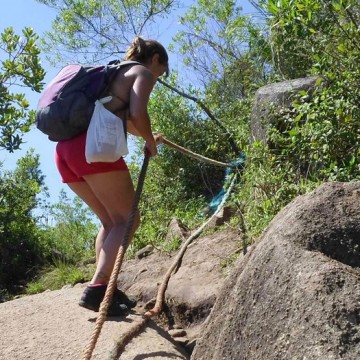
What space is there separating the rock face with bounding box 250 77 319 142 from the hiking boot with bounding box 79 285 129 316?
107 inches

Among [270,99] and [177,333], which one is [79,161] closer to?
[177,333]

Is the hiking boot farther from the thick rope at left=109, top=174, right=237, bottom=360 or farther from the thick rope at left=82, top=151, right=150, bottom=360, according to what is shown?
the thick rope at left=82, top=151, right=150, bottom=360

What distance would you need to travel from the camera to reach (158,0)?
37.3 ft

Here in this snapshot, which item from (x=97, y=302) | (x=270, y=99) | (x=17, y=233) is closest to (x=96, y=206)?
(x=97, y=302)

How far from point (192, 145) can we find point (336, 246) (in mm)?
6249

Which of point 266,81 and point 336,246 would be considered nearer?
point 336,246

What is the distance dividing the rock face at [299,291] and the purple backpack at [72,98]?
1.44 meters

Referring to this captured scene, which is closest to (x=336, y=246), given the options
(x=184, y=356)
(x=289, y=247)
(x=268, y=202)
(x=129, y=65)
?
(x=289, y=247)

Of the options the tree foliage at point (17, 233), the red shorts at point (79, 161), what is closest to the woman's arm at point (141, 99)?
the red shorts at point (79, 161)

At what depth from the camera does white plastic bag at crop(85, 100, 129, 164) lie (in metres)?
4.34

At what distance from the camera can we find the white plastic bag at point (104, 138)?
14.3 feet

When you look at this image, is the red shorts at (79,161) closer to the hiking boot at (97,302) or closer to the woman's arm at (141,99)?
the woman's arm at (141,99)

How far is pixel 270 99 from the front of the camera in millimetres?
7031

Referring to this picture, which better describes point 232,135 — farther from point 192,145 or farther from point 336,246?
point 336,246
